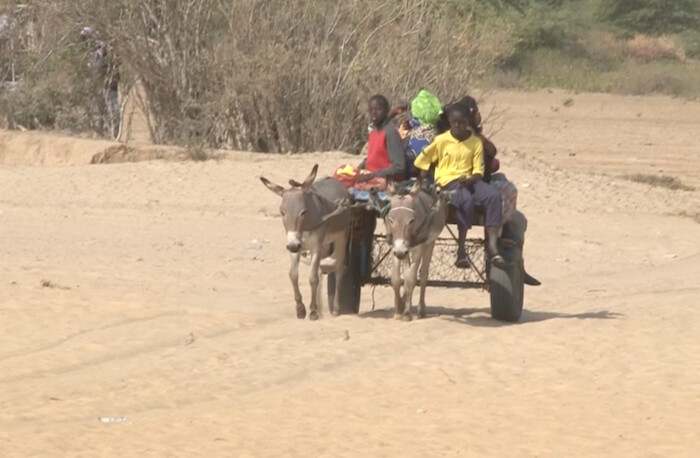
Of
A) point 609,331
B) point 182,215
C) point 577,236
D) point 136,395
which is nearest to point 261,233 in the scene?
A: point 182,215

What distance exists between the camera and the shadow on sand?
11703 mm

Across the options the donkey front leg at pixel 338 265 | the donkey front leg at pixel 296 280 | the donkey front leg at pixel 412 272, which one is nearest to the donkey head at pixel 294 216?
the donkey front leg at pixel 296 280

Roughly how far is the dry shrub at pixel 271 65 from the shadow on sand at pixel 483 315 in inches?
344

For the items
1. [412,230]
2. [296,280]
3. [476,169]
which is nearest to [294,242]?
[296,280]

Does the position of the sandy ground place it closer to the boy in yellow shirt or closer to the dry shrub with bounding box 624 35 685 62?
the boy in yellow shirt

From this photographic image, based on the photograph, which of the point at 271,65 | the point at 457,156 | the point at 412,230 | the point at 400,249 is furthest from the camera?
the point at 271,65

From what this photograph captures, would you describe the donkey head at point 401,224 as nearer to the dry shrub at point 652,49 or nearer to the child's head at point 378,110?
the child's head at point 378,110

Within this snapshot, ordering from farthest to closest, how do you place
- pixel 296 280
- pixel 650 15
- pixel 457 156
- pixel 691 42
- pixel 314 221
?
pixel 650 15 < pixel 691 42 < pixel 457 156 < pixel 296 280 < pixel 314 221

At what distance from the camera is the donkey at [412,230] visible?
1046cm

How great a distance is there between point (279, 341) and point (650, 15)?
4756 centimetres

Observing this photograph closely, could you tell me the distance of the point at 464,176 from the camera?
1109 centimetres

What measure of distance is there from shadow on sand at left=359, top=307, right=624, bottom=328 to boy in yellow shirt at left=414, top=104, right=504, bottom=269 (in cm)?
71

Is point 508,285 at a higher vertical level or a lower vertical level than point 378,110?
lower

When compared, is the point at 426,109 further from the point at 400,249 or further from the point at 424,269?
the point at 400,249
